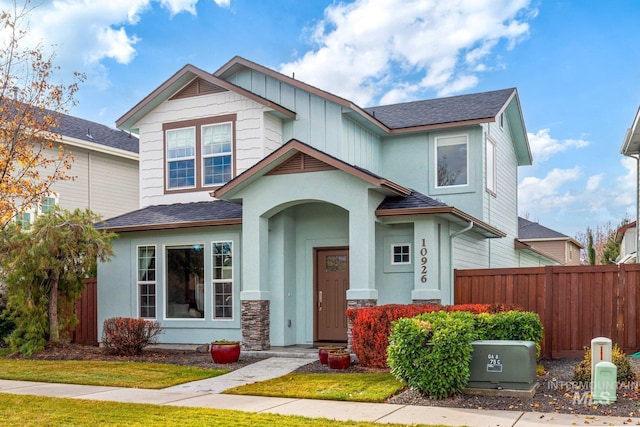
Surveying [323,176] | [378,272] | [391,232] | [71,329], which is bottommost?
[71,329]

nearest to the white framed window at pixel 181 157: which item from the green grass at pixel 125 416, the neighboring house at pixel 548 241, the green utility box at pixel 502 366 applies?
the green grass at pixel 125 416

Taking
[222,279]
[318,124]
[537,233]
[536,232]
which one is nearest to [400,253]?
[318,124]

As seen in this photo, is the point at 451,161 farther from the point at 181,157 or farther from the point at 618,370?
the point at 618,370

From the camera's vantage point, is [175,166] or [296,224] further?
[175,166]

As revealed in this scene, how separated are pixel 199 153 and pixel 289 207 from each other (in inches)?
135

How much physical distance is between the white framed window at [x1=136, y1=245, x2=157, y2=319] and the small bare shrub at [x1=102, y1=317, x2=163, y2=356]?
1.65 metres

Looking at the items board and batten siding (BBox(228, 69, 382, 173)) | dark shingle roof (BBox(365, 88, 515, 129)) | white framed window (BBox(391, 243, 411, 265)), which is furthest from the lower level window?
dark shingle roof (BBox(365, 88, 515, 129))

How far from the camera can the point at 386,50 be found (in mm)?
20203

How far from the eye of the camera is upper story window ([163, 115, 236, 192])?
17.0m

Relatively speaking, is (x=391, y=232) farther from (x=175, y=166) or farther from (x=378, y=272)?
(x=175, y=166)

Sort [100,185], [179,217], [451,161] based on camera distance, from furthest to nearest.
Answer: [100,185] < [451,161] < [179,217]

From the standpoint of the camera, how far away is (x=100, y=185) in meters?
23.5

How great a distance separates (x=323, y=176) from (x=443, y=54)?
26.0 ft

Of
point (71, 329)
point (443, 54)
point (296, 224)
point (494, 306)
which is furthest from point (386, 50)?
point (71, 329)
